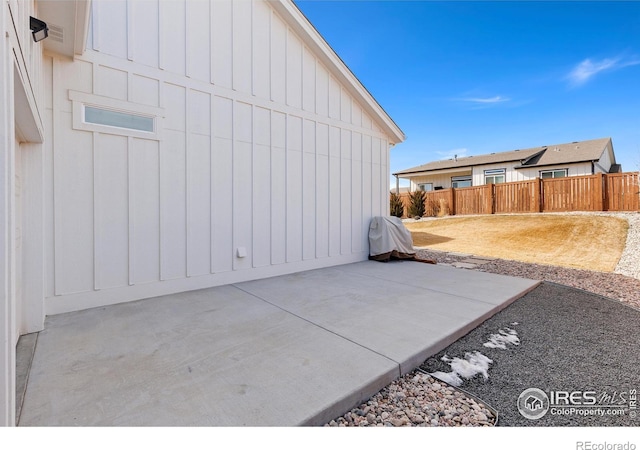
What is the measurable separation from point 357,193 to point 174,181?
396cm

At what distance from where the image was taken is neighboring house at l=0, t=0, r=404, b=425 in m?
2.97

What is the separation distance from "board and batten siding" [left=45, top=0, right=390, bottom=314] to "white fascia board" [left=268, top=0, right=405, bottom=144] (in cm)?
16

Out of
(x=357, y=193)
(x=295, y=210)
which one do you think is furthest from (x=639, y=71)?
(x=295, y=210)

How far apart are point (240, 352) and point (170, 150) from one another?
310cm

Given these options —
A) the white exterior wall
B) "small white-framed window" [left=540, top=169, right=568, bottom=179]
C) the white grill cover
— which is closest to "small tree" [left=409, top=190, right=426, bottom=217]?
"small white-framed window" [left=540, top=169, right=568, bottom=179]

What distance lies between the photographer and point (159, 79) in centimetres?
405

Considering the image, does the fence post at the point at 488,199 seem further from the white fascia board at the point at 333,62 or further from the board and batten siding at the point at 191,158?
the board and batten siding at the point at 191,158

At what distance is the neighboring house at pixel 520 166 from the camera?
15.3m

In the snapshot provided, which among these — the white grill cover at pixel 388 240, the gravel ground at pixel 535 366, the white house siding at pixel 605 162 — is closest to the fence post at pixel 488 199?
the white house siding at pixel 605 162

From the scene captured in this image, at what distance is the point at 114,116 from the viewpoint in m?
3.69

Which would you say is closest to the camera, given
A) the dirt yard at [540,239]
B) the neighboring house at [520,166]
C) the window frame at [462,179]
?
the dirt yard at [540,239]

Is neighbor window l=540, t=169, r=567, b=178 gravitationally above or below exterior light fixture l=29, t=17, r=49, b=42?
above

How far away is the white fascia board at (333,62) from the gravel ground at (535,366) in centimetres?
471

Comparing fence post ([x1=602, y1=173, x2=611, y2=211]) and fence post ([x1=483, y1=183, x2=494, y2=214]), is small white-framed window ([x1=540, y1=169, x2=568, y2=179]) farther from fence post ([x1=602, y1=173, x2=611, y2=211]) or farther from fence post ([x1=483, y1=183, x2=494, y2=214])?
fence post ([x1=602, y1=173, x2=611, y2=211])
